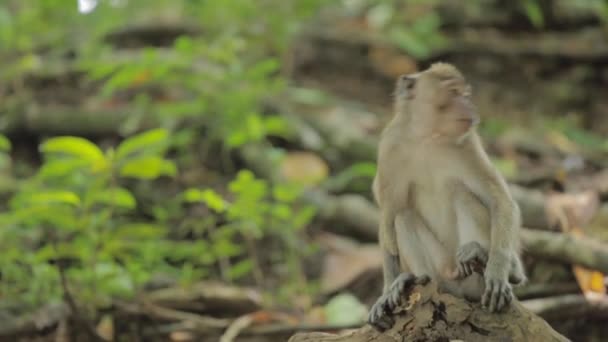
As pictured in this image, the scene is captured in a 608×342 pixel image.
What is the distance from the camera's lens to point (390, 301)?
304cm

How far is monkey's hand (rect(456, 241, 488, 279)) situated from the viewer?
299cm

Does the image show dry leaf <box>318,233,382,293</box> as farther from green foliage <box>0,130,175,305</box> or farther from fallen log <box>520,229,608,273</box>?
green foliage <box>0,130,175,305</box>

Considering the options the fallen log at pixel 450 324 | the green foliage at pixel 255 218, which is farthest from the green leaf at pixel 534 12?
the fallen log at pixel 450 324

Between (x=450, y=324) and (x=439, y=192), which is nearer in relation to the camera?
(x=450, y=324)

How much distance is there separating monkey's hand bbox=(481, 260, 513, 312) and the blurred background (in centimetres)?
111

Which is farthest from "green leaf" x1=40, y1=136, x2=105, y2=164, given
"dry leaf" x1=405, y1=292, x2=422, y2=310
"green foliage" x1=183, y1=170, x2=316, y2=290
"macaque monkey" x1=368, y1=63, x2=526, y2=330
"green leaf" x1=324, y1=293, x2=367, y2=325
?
"dry leaf" x1=405, y1=292, x2=422, y2=310

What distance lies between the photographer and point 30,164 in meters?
7.48

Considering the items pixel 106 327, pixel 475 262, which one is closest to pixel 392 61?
pixel 106 327

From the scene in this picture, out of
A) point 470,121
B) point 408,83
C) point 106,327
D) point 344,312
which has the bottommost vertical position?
point 344,312

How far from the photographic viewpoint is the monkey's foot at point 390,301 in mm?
2982

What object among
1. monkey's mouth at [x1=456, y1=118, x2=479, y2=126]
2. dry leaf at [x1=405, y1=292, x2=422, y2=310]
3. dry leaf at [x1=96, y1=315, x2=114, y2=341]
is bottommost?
dry leaf at [x1=96, y1=315, x2=114, y2=341]

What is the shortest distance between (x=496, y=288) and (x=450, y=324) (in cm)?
25

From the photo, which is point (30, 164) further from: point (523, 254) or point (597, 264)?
point (597, 264)

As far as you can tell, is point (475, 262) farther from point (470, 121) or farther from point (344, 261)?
point (344, 261)
